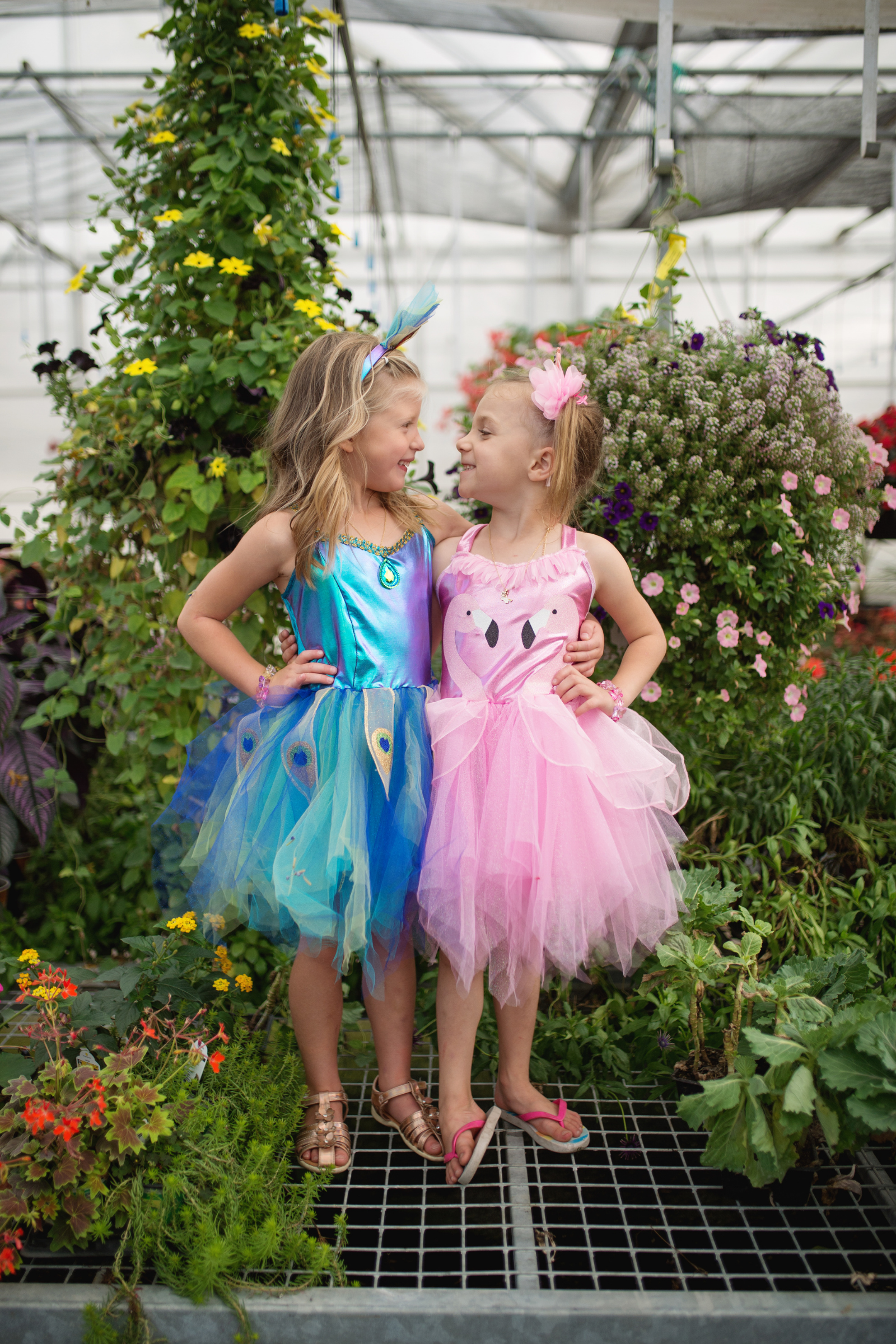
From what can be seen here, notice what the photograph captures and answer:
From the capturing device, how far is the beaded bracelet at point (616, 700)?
1.73 metres

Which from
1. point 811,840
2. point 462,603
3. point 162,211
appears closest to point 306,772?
point 462,603

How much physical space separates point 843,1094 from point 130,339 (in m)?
2.25

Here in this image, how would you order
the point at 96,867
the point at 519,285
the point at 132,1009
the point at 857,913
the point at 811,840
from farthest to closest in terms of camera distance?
1. the point at 519,285
2. the point at 96,867
3. the point at 811,840
4. the point at 857,913
5. the point at 132,1009

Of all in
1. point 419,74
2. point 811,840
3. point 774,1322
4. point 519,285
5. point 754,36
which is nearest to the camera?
point 774,1322

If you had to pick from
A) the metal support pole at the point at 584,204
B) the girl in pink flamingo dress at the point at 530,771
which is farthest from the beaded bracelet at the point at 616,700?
the metal support pole at the point at 584,204

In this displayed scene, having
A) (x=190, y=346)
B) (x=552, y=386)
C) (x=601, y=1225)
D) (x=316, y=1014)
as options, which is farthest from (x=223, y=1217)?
(x=190, y=346)

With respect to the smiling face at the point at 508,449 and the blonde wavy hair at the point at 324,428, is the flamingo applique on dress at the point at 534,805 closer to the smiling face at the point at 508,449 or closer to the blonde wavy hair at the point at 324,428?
the smiling face at the point at 508,449

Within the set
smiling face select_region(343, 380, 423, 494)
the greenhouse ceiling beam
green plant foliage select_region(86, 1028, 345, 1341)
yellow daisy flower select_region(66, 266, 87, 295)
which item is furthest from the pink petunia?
the greenhouse ceiling beam

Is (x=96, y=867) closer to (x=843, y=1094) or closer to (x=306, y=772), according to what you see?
(x=306, y=772)

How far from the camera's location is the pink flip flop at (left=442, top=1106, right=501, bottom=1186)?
1.56 metres

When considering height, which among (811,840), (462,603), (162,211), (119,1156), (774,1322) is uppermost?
(162,211)

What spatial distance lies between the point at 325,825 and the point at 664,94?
1946 millimetres

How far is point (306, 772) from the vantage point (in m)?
1.67

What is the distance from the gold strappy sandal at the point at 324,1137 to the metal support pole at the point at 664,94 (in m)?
2.26
